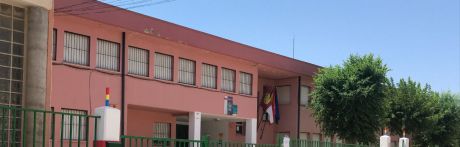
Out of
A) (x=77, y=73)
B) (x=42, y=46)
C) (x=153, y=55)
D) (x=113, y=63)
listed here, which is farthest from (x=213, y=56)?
(x=42, y=46)

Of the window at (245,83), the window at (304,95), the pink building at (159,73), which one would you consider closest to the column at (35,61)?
the pink building at (159,73)

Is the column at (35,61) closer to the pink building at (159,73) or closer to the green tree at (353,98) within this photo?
the pink building at (159,73)

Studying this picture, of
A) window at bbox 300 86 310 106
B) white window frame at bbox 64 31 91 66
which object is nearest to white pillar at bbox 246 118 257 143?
window at bbox 300 86 310 106

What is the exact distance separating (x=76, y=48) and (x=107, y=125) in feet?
39.1

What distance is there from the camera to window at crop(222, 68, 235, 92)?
88.7 feet

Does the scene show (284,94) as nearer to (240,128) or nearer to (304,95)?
(304,95)

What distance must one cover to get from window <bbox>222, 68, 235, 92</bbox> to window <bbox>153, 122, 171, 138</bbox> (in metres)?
3.05

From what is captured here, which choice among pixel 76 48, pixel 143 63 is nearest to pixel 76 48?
pixel 76 48

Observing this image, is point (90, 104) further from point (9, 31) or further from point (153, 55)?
point (9, 31)

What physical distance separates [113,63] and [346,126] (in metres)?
13.2

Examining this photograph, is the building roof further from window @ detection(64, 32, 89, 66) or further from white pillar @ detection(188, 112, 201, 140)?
white pillar @ detection(188, 112, 201, 140)

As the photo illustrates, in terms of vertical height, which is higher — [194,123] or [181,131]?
[194,123]

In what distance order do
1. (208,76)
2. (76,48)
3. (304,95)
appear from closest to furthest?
(76,48)
(208,76)
(304,95)

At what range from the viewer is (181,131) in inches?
1097
